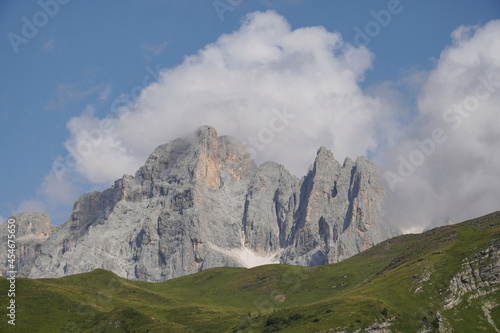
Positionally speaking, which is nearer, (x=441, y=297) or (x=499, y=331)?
(x=499, y=331)

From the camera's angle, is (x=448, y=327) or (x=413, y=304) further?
(x=413, y=304)

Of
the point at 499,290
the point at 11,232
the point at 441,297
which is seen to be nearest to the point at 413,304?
the point at 441,297

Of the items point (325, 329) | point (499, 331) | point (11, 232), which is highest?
point (11, 232)

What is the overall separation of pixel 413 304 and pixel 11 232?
444ft

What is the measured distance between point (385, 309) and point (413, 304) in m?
10.6

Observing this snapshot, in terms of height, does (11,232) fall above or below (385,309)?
above

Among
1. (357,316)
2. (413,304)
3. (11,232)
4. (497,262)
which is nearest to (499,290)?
(497,262)

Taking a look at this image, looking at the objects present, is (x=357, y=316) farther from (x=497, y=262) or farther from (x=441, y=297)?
(x=497, y=262)

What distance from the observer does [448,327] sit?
182875mm

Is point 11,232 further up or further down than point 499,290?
further up

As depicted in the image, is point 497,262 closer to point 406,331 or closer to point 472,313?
point 472,313

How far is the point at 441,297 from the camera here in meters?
199

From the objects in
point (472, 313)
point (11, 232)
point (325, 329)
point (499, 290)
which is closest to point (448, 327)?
point (472, 313)

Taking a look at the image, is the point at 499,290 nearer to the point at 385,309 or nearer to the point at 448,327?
the point at 448,327
